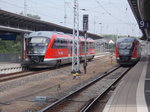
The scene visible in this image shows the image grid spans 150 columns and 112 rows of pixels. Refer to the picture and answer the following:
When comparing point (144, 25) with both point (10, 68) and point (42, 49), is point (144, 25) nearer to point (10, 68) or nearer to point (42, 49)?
point (42, 49)

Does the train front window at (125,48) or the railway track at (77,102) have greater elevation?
the train front window at (125,48)

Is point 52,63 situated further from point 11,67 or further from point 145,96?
point 145,96

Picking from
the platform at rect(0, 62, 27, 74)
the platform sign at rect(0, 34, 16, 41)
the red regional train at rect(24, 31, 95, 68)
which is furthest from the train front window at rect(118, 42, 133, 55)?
the platform sign at rect(0, 34, 16, 41)

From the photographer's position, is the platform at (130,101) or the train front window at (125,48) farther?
the train front window at (125,48)

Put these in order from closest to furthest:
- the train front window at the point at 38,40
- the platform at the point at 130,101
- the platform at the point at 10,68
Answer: the platform at the point at 130,101 < the platform at the point at 10,68 < the train front window at the point at 38,40

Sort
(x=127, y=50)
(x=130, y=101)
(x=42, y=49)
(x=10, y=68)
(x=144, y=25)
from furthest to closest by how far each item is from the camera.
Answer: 1. (x=144, y=25)
2. (x=127, y=50)
3. (x=10, y=68)
4. (x=42, y=49)
5. (x=130, y=101)

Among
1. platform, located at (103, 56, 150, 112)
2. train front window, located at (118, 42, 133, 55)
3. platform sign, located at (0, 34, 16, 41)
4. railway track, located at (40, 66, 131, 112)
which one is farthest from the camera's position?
platform sign, located at (0, 34, 16, 41)

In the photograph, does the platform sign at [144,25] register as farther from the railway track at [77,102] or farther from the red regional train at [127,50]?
the railway track at [77,102]

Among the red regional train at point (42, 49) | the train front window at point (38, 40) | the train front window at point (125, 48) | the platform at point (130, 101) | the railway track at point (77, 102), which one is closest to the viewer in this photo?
the platform at point (130, 101)

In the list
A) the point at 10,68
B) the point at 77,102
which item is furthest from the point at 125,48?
the point at 77,102

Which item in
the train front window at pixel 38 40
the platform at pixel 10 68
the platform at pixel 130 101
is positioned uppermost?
the train front window at pixel 38 40

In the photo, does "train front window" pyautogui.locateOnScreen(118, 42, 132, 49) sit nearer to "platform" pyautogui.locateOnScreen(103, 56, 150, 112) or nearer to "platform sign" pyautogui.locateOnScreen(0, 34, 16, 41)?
"platform sign" pyautogui.locateOnScreen(0, 34, 16, 41)

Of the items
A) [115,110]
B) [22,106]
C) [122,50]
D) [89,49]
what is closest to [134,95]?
[115,110]

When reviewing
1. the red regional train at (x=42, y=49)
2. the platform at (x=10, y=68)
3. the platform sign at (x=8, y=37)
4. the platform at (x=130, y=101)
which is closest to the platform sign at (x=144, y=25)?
the red regional train at (x=42, y=49)
